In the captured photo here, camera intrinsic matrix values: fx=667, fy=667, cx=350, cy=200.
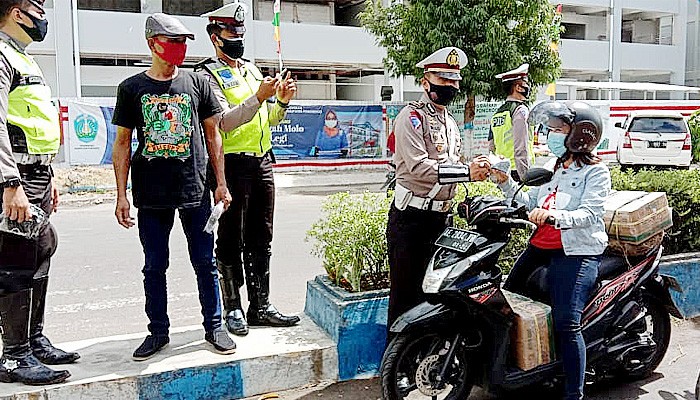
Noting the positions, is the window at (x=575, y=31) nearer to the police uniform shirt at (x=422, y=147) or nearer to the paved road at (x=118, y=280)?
the paved road at (x=118, y=280)

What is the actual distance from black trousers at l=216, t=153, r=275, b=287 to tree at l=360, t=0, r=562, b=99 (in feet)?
38.3

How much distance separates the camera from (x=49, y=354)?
13.0 feet

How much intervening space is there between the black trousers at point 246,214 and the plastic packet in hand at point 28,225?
114cm

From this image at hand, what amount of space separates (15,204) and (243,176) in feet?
4.60

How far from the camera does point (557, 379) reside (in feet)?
12.2

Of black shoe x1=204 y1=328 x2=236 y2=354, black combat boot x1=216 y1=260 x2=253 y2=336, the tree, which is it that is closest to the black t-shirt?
black combat boot x1=216 y1=260 x2=253 y2=336

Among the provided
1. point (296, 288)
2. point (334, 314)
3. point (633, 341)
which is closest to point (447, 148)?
point (334, 314)

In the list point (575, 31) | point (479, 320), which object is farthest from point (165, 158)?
point (575, 31)

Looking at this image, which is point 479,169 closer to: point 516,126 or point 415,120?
point 415,120

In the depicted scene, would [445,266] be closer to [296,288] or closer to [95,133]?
[296,288]

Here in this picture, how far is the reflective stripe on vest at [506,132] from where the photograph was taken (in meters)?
5.66

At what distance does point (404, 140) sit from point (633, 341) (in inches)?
71.9

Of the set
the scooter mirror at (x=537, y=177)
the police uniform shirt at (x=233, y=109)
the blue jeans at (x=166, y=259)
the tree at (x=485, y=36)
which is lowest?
the blue jeans at (x=166, y=259)

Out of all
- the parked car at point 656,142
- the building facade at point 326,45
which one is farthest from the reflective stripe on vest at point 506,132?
the parked car at point 656,142
